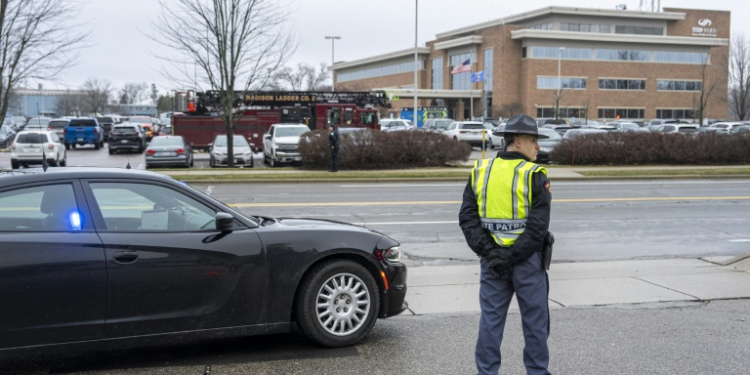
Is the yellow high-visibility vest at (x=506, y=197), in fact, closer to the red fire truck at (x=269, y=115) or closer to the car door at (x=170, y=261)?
the car door at (x=170, y=261)

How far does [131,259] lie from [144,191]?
58cm

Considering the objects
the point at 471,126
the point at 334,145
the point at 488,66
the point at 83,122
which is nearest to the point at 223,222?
the point at 334,145

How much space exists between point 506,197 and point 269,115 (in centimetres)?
3456

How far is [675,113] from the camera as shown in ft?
293

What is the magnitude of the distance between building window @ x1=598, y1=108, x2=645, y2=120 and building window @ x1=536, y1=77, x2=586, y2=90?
4012mm

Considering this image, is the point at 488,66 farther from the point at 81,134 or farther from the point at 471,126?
the point at 81,134

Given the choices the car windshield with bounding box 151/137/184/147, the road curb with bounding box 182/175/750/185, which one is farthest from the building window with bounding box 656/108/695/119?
the car windshield with bounding box 151/137/184/147

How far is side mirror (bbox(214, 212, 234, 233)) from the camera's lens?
5.30 meters

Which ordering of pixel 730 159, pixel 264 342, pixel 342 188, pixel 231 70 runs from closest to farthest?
pixel 264 342
pixel 342 188
pixel 231 70
pixel 730 159

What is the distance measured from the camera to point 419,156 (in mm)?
27000

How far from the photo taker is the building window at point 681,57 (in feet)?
291

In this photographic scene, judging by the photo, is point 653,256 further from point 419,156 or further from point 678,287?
point 419,156

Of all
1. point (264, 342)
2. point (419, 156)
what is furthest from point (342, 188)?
point (264, 342)

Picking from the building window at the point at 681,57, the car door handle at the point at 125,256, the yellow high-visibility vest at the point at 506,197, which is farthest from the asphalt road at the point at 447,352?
the building window at the point at 681,57
